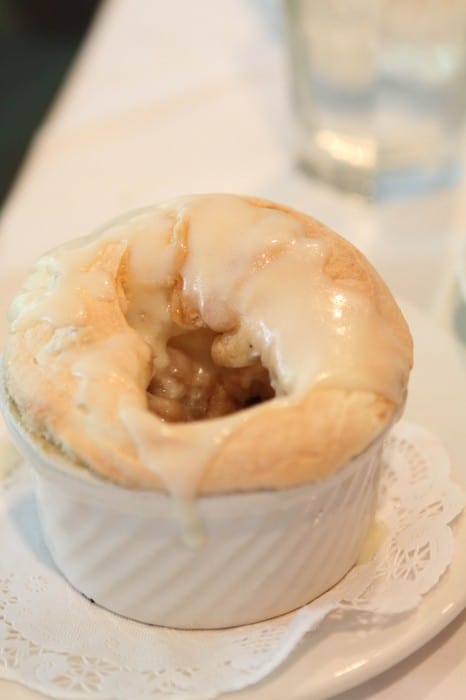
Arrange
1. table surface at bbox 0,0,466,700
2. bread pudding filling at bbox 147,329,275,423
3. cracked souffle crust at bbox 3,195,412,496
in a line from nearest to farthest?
cracked souffle crust at bbox 3,195,412,496
bread pudding filling at bbox 147,329,275,423
table surface at bbox 0,0,466,700

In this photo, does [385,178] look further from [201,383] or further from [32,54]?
[32,54]

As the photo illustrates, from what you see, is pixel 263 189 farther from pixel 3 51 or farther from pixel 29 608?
pixel 3 51

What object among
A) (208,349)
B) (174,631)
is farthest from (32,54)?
(174,631)

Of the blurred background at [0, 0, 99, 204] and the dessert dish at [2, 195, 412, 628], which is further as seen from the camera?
the blurred background at [0, 0, 99, 204]

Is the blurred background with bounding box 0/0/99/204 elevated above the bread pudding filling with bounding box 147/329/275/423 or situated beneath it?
situated beneath

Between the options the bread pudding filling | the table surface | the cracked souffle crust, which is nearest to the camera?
the cracked souffle crust

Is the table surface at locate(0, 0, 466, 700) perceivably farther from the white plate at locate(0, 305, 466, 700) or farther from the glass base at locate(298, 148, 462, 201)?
the white plate at locate(0, 305, 466, 700)

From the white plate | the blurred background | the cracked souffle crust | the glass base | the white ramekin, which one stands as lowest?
the blurred background

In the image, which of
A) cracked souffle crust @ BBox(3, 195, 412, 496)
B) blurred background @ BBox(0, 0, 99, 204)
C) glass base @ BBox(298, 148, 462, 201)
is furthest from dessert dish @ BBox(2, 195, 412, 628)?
blurred background @ BBox(0, 0, 99, 204)
